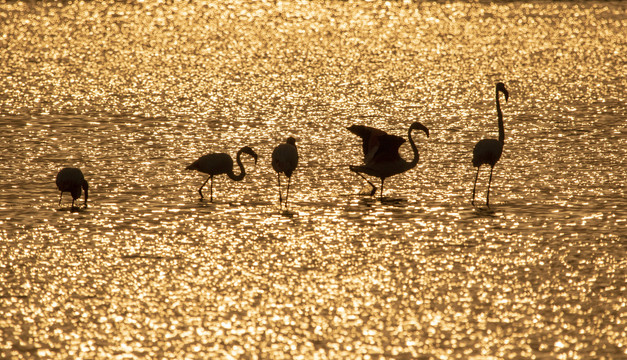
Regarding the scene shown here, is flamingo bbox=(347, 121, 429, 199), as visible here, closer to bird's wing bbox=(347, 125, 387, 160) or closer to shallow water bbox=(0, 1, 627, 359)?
bird's wing bbox=(347, 125, 387, 160)

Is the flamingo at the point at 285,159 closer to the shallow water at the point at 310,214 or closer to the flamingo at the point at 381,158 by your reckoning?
the shallow water at the point at 310,214

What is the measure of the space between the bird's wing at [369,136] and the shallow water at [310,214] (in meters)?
0.51

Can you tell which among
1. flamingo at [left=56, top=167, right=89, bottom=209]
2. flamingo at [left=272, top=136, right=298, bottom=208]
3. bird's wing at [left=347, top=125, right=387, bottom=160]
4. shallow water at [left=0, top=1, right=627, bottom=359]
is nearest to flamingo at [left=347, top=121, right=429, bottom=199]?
bird's wing at [left=347, top=125, right=387, bottom=160]

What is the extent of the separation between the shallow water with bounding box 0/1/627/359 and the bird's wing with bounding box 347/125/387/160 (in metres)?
0.51

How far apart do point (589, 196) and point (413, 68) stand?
12649 mm

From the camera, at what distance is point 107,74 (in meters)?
24.5

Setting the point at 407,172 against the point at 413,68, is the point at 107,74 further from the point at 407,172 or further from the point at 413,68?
the point at 407,172

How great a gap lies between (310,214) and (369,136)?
1963 millimetres

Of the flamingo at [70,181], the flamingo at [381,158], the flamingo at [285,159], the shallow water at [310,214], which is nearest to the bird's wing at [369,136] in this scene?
the flamingo at [381,158]

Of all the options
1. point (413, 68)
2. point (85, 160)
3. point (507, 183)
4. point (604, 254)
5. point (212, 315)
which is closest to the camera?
point (212, 315)

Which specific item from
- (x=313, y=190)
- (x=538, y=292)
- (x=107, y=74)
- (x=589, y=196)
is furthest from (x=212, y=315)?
(x=107, y=74)

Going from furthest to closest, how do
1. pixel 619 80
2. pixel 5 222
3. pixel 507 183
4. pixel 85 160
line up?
pixel 619 80 < pixel 85 160 < pixel 507 183 < pixel 5 222

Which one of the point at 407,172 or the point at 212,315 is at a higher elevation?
the point at 407,172

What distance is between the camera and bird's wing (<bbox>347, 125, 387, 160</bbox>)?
558 inches
